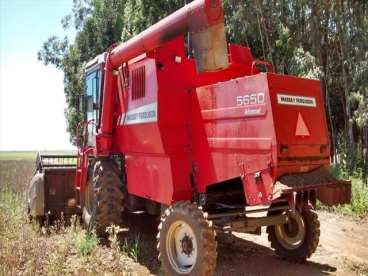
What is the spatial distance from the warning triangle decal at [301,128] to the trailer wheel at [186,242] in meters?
1.40

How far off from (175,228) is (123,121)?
2.20 metres

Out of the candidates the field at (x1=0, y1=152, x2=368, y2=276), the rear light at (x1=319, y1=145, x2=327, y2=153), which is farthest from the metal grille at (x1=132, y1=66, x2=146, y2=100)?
the rear light at (x1=319, y1=145, x2=327, y2=153)

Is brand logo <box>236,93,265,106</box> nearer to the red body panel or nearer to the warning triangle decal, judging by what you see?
the red body panel

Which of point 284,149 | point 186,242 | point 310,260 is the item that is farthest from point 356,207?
point 284,149

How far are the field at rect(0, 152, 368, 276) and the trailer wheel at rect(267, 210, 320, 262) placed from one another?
5.8 inches

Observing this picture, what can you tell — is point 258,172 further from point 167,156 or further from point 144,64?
point 144,64

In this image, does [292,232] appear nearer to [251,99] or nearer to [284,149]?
[284,149]

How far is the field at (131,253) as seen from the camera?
5.66 metres

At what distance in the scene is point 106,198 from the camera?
24.3 ft

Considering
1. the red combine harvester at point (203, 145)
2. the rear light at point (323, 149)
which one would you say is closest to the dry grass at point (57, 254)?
the red combine harvester at point (203, 145)

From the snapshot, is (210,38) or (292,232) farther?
(292,232)

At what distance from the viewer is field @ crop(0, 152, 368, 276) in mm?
5656

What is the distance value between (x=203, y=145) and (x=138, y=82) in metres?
1.50

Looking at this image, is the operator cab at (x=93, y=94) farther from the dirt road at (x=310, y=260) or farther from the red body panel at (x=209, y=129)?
the dirt road at (x=310, y=260)
